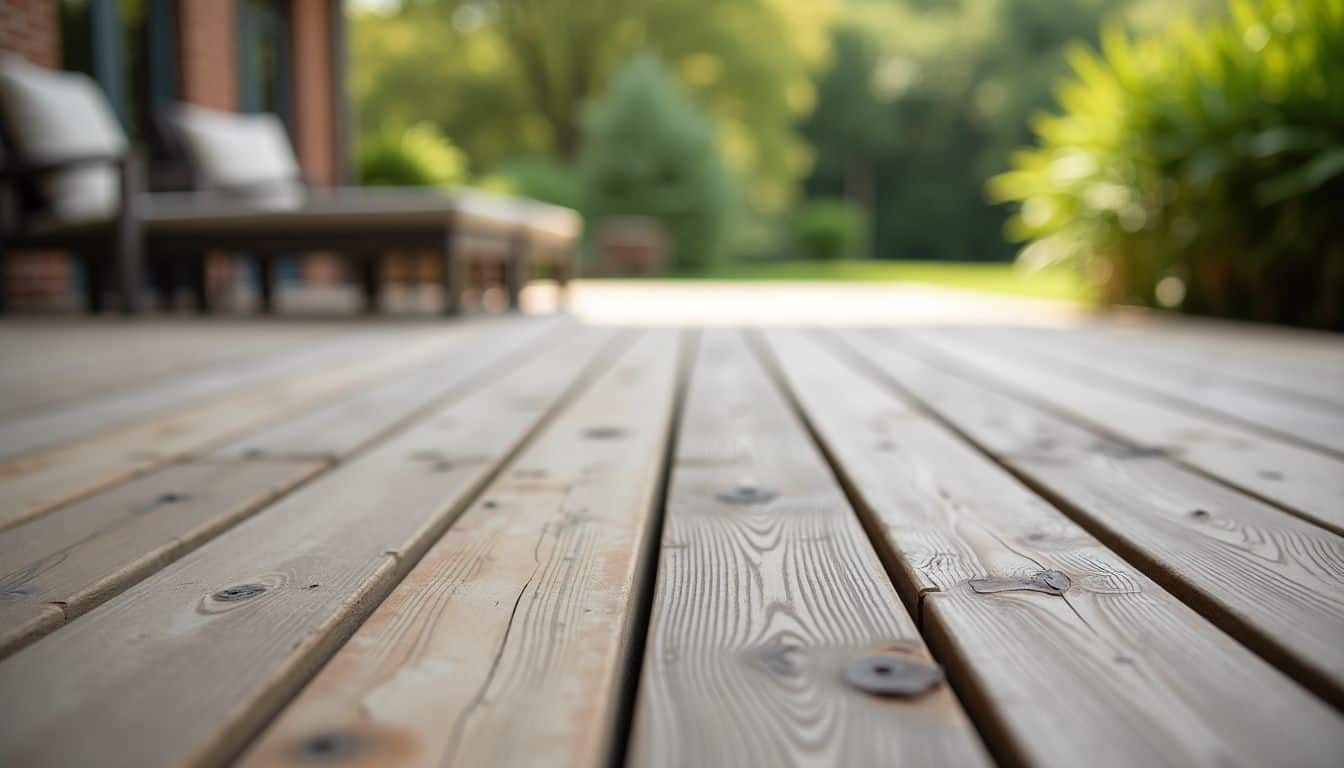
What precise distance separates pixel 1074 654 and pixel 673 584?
30 centimetres

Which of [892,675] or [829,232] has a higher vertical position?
[829,232]

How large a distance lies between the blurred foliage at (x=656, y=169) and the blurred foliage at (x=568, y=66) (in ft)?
14.7

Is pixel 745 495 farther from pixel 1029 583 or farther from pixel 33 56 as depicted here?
pixel 33 56

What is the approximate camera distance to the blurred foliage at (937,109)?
24.2 m

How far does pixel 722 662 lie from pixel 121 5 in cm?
697

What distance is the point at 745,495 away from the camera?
114cm

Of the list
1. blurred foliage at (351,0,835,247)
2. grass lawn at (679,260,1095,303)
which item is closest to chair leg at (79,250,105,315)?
grass lawn at (679,260,1095,303)

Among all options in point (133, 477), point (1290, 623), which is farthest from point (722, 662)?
point (133, 477)

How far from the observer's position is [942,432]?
1.59 meters

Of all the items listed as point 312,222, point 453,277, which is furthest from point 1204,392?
point 312,222

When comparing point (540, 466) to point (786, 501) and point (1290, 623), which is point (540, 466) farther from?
point (1290, 623)

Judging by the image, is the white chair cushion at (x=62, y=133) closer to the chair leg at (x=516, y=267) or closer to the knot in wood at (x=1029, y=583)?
the chair leg at (x=516, y=267)

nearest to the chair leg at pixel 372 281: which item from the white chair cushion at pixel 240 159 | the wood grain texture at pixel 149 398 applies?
the white chair cushion at pixel 240 159

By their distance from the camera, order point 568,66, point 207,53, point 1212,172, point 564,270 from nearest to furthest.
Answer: point 1212,172 < point 564,270 < point 207,53 < point 568,66
